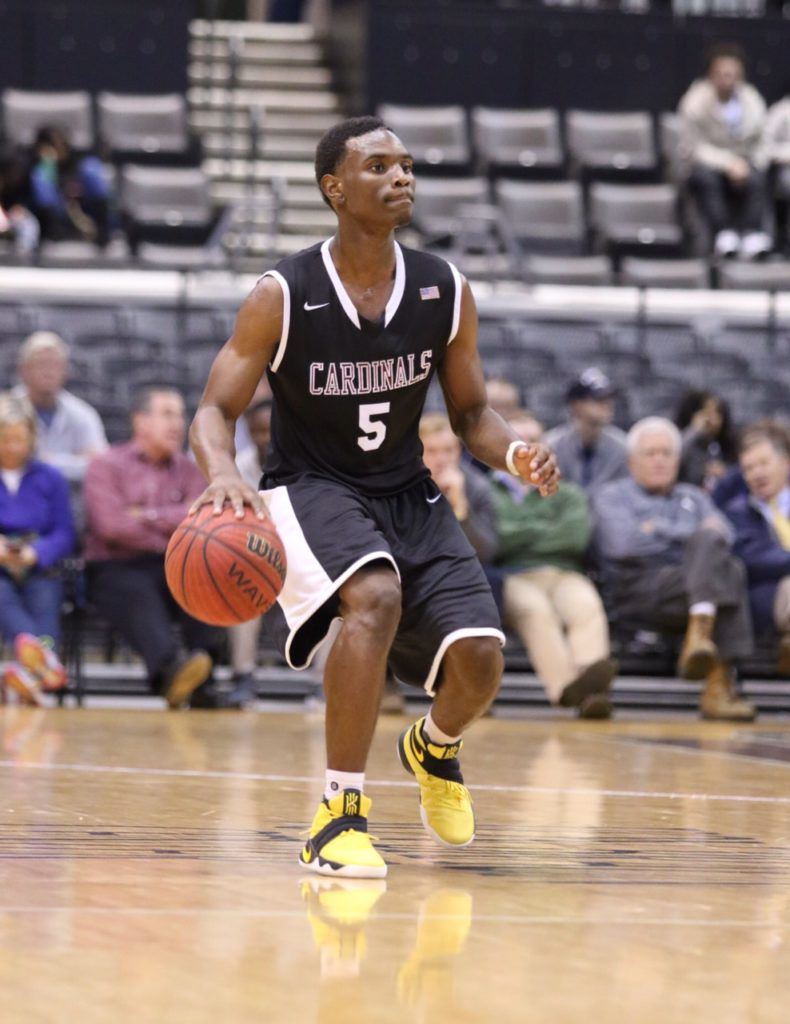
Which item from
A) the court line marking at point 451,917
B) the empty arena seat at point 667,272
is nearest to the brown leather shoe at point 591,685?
the court line marking at point 451,917

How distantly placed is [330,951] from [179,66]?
1408 cm

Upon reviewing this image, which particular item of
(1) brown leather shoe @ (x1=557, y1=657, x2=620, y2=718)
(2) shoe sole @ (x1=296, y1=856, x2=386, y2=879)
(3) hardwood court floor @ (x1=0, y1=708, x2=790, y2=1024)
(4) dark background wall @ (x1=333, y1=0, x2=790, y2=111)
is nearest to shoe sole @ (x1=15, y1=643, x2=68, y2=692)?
(3) hardwood court floor @ (x1=0, y1=708, x2=790, y2=1024)

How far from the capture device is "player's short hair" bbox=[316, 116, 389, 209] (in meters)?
4.04

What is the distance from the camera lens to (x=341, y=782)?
12.3ft

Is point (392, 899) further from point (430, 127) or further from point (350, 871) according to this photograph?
point (430, 127)

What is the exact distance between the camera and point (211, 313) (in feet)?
37.8

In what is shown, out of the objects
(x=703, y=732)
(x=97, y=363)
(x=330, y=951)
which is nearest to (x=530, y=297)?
(x=97, y=363)

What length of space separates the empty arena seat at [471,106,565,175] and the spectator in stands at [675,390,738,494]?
5.23 metres

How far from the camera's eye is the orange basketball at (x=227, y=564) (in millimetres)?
3605

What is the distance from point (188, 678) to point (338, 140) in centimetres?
434

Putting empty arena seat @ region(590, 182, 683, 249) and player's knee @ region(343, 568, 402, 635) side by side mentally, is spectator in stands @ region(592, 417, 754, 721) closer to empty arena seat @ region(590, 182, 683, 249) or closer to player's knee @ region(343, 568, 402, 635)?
player's knee @ region(343, 568, 402, 635)

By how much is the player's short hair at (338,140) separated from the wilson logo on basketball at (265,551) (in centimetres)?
86

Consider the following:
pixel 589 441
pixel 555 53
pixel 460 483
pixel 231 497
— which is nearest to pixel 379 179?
pixel 231 497

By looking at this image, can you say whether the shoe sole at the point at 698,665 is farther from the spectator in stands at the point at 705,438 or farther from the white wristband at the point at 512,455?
the white wristband at the point at 512,455
